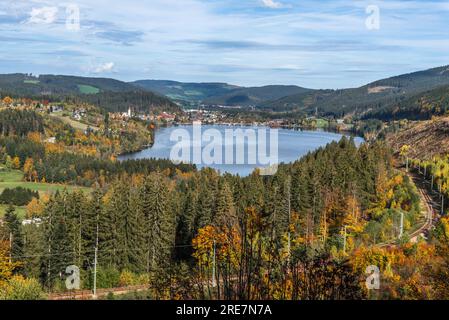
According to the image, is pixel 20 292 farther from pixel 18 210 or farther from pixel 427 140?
pixel 427 140

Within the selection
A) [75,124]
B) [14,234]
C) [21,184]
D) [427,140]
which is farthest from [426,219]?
[75,124]

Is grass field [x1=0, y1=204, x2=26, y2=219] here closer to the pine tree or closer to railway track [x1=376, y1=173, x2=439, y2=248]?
the pine tree

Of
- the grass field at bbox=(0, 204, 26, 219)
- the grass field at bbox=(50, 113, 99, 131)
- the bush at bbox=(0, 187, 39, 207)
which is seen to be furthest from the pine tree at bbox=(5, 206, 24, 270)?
the grass field at bbox=(50, 113, 99, 131)

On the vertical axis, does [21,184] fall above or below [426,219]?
below

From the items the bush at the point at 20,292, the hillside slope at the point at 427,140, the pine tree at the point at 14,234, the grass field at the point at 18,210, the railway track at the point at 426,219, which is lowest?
the grass field at the point at 18,210

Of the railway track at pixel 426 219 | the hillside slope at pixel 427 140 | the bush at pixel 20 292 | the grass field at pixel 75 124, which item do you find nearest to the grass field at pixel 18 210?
the railway track at pixel 426 219

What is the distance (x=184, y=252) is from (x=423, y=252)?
13222 millimetres

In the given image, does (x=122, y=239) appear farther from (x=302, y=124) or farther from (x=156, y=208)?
(x=302, y=124)

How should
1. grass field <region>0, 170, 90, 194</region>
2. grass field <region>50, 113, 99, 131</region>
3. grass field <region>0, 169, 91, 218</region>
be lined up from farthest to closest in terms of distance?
1. grass field <region>50, 113, 99, 131</region>
2. grass field <region>0, 170, 90, 194</region>
3. grass field <region>0, 169, 91, 218</region>

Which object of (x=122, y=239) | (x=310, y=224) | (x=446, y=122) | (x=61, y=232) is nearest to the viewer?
(x=61, y=232)

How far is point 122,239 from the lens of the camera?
24844 mm

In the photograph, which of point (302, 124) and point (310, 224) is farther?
point (302, 124)

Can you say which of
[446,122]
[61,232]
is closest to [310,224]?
[61,232]

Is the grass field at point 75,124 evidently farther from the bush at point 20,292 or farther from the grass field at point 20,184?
the bush at point 20,292
